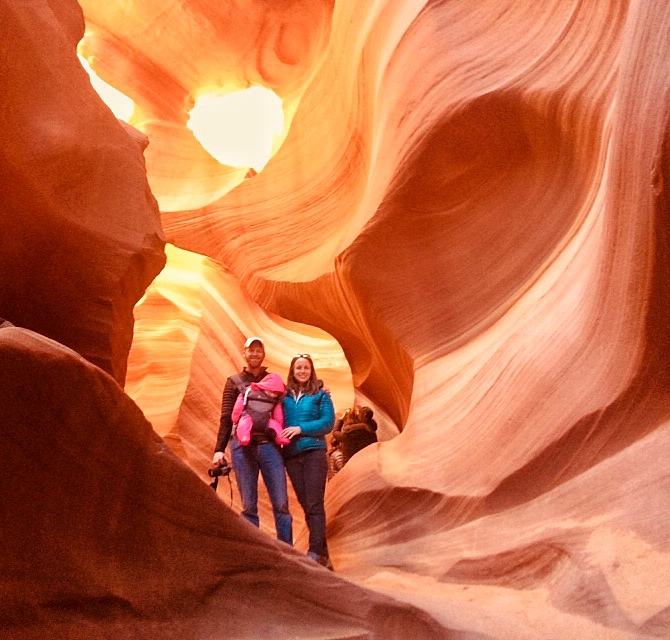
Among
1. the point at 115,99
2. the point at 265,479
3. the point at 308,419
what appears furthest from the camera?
the point at 115,99

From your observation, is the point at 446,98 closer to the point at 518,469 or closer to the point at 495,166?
the point at 495,166

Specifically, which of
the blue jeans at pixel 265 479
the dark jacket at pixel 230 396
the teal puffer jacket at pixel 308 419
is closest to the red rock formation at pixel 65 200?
the dark jacket at pixel 230 396

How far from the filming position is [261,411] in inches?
152

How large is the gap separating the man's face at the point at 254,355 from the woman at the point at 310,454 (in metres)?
0.27

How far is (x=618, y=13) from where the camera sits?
4.29 meters

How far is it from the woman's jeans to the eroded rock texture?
1.10ft

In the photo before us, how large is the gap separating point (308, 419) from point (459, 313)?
1530mm

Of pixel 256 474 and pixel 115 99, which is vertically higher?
pixel 115 99

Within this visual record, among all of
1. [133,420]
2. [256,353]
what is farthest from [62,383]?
[256,353]

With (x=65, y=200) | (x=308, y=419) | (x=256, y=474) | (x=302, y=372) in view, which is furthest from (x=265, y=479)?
(x=65, y=200)

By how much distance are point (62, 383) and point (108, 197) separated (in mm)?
2380

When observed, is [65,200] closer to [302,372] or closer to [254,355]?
[254,355]

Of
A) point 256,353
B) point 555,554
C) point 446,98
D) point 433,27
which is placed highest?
point 433,27

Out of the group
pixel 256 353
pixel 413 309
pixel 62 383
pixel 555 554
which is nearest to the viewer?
pixel 62 383
